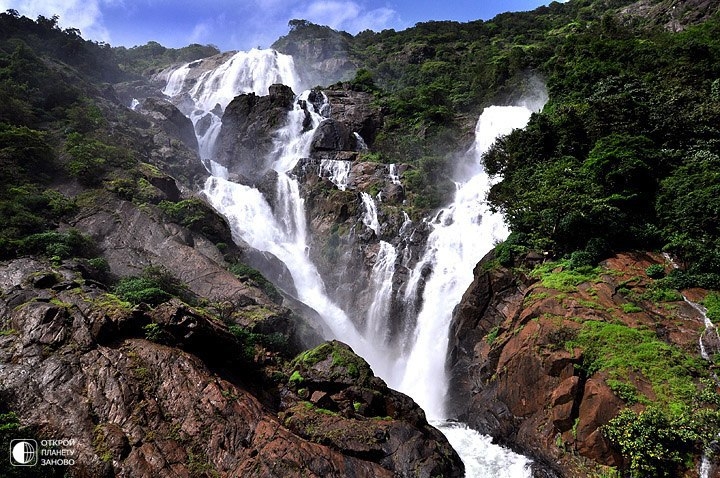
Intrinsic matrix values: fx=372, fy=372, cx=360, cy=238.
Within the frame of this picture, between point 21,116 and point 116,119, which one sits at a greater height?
point 116,119

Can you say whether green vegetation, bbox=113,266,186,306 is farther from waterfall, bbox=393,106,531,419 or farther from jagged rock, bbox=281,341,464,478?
waterfall, bbox=393,106,531,419

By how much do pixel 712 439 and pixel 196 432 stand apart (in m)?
13.4

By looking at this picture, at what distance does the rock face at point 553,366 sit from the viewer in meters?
11.4

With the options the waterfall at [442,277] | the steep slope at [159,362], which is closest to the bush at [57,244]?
the steep slope at [159,362]

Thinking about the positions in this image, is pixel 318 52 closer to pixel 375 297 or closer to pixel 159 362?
pixel 375 297

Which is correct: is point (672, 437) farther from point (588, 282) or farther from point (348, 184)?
point (348, 184)

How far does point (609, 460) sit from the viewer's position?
10.6 meters

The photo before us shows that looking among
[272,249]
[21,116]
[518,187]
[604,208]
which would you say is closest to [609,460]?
[604,208]

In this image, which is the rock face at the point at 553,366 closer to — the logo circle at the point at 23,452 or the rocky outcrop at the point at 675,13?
the logo circle at the point at 23,452

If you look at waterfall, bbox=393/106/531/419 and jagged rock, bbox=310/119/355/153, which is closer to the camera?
waterfall, bbox=393/106/531/419

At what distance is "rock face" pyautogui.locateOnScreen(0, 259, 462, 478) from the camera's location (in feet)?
31.6

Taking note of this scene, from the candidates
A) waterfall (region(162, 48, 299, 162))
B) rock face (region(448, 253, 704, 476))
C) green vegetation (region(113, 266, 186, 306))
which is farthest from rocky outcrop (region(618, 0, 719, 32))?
waterfall (region(162, 48, 299, 162))

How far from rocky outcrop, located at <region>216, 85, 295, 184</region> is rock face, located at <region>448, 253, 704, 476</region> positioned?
3294 cm

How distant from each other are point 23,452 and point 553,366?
1510 cm
